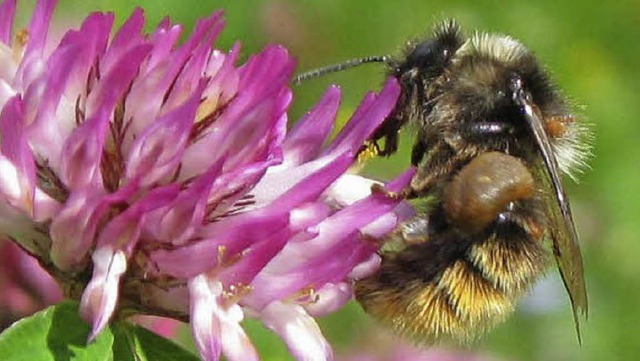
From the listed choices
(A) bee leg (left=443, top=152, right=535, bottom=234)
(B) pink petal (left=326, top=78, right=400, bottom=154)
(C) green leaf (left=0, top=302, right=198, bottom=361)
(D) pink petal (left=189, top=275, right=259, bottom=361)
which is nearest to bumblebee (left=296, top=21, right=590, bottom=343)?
(A) bee leg (left=443, top=152, right=535, bottom=234)

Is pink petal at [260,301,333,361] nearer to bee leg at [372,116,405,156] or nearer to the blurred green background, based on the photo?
bee leg at [372,116,405,156]

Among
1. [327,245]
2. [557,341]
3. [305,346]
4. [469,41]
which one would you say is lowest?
[557,341]

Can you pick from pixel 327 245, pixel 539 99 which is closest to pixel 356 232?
pixel 327 245

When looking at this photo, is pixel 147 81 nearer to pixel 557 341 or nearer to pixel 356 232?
pixel 356 232

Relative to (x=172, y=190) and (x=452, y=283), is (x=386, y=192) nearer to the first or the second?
(x=452, y=283)

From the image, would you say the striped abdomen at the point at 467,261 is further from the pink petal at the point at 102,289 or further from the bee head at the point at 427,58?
the pink petal at the point at 102,289

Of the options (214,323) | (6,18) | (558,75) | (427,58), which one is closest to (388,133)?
(427,58)

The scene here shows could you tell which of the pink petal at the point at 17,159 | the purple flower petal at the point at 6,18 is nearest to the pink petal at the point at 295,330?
the pink petal at the point at 17,159

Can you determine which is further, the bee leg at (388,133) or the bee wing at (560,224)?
the bee leg at (388,133)
